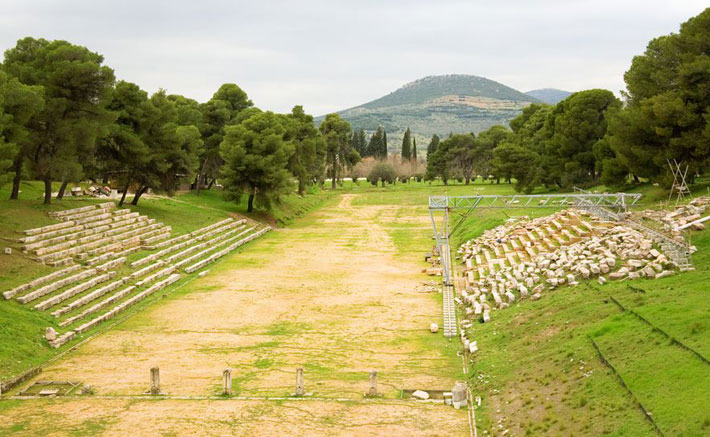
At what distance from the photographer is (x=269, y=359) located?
23109mm

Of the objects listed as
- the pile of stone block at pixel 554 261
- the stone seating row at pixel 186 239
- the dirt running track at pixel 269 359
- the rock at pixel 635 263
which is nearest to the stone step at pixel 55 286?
the dirt running track at pixel 269 359

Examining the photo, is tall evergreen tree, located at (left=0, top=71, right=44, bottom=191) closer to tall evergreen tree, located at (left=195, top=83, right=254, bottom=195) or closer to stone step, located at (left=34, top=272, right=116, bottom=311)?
stone step, located at (left=34, top=272, right=116, bottom=311)

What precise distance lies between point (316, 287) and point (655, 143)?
24632 millimetres

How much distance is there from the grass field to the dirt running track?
80 mm

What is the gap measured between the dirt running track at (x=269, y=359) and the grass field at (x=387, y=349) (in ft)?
0.26

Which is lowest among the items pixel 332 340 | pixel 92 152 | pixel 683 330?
pixel 332 340

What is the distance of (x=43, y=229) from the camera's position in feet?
113

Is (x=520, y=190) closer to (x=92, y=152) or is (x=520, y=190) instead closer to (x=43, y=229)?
(x=92, y=152)

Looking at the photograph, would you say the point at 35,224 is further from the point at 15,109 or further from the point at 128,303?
the point at 128,303

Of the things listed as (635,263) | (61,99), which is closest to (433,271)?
(635,263)

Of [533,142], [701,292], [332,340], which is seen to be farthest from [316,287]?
[533,142]

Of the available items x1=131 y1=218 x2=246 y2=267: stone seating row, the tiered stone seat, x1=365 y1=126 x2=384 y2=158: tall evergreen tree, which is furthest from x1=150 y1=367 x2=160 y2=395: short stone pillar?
x1=365 y1=126 x2=384 y2=158: tall evergreen tree

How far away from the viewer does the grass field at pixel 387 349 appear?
598 inches

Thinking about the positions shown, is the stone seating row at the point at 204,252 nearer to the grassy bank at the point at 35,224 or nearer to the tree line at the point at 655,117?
the grassy bank at the point at 35,224
